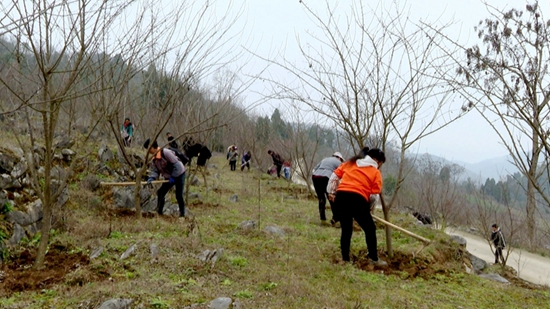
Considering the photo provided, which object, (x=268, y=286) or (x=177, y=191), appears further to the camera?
(x=177, y=191)

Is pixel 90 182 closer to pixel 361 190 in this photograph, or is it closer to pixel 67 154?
pixel 67 154

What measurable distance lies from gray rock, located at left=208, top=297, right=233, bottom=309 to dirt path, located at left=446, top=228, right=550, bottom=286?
8.26 metres

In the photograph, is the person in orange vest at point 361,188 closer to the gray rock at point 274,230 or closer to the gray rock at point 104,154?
the gray rock at point 274,230

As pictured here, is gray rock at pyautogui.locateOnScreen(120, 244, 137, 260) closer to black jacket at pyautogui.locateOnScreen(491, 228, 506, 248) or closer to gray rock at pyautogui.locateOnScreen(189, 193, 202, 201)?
gray rock at pyautogui.locateOnScreen(189, 193, 202, 201)

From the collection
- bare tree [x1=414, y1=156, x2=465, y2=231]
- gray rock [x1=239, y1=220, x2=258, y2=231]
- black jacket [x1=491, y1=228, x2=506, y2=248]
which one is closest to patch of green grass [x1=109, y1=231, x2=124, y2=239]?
gray rock [x1=239, y1=220, x2=258, y2=231]

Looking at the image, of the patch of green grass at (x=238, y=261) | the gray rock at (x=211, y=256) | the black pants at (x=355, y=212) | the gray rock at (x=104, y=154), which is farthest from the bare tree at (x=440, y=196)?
the gray rock at (x=104, y=154)

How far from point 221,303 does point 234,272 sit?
96cm

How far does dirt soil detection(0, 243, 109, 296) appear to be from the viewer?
3.84 m

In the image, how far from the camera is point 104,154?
10672mm

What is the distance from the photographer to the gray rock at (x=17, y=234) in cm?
486

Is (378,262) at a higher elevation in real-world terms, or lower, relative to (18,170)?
lower

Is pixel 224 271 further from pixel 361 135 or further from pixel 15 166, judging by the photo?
pixel 15 166

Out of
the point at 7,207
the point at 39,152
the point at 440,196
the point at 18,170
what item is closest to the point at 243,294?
the point at 7,207

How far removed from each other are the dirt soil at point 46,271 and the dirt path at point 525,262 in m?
8.94
